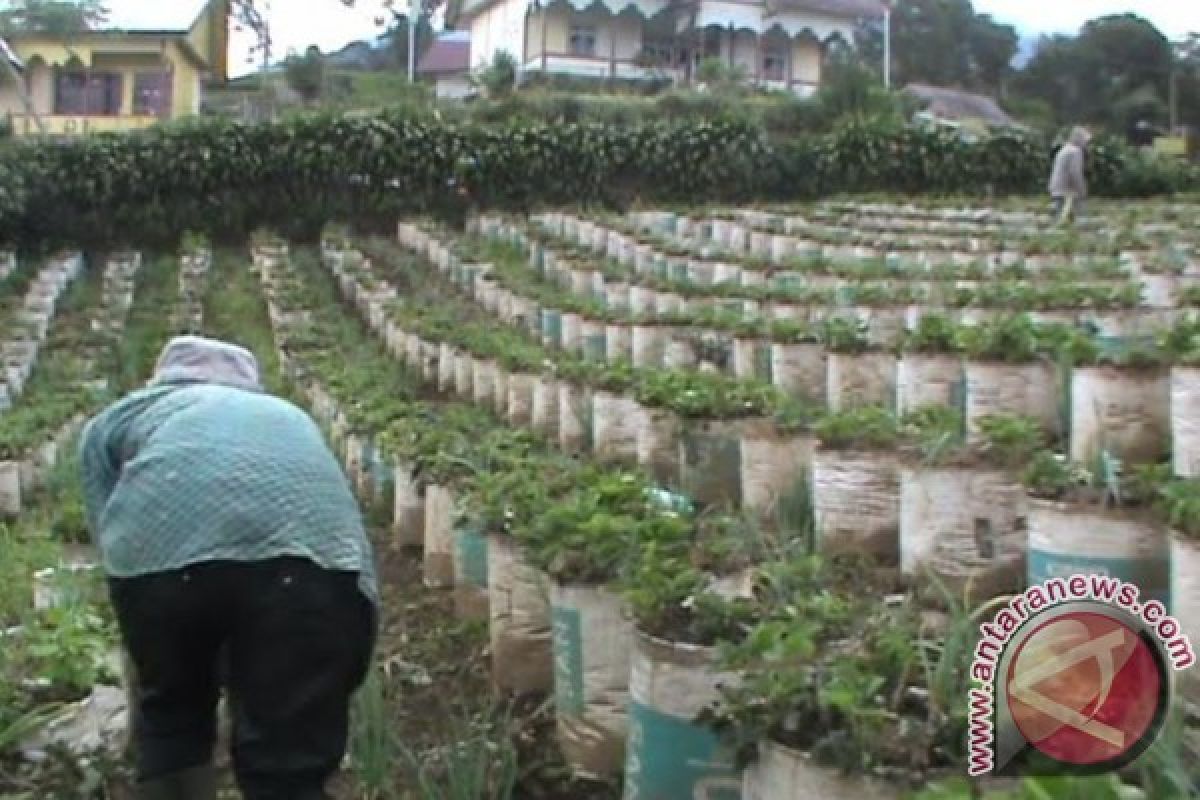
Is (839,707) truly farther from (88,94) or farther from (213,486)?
(88,94)

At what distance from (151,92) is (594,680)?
3269 cm

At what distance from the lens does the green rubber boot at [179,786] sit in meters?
3.17

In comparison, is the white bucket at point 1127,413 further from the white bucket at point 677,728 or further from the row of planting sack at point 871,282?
the white bucket at point 677,728

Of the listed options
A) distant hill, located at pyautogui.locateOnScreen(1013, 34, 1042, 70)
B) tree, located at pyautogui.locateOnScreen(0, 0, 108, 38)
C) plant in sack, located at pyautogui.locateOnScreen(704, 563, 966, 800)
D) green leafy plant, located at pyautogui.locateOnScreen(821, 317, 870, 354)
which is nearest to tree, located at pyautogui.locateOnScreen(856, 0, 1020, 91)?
distant hill, located at pyautogui.locateOnScreen(1013, 34, 1042, 70)

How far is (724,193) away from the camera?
22578 mm

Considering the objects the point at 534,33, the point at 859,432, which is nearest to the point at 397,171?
the point at 534,33

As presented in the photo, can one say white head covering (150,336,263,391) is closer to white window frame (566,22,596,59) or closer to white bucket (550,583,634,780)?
white bucket (550,583,634,780)

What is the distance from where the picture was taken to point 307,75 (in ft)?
116

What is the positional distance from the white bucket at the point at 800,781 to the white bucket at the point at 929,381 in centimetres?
344

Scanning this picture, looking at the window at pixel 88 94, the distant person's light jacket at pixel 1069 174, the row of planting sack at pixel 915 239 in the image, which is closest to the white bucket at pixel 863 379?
the row of planting sack at pixel 915 239

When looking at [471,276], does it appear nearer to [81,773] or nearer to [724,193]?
[724,193]

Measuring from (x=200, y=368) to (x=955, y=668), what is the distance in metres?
1.65

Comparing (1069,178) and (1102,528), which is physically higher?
(1069,178)

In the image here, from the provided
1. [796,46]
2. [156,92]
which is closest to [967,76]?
[796,46]
